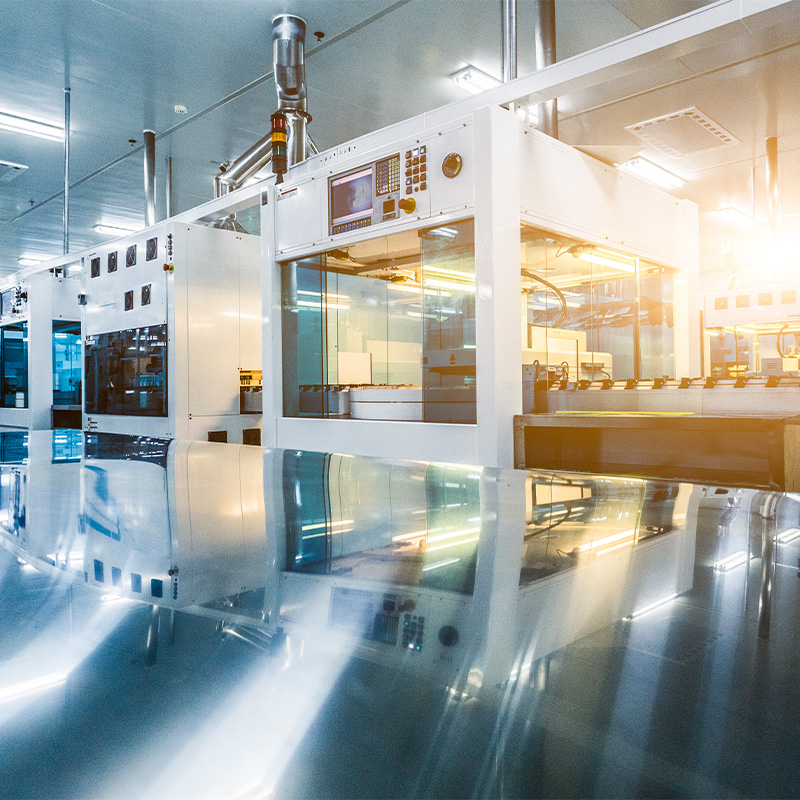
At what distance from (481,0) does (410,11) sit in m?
0.57

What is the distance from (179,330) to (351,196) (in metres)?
2.48

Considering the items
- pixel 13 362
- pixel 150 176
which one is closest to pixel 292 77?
pixel 150 176

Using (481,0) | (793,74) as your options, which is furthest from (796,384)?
(793,74)

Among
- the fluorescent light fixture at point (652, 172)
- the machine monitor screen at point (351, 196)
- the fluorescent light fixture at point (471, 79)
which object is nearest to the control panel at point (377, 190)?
the machine monitor screen at point (351, 196)

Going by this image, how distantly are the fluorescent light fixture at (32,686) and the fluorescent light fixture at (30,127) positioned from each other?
26.3ft

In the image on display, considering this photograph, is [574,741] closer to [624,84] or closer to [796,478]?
[796,478]

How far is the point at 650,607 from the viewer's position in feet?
3.29

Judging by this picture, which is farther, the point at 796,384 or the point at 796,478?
the point at 796,384

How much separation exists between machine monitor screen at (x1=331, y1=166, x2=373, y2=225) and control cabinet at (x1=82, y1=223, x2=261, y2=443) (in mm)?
2217

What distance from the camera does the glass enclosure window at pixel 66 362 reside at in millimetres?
8766

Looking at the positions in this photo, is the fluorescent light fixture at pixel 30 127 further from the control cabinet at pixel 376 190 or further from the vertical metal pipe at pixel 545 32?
the vertical metal pipe at pixel 545 32

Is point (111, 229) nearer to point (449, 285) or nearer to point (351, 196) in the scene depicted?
point (351, 196)

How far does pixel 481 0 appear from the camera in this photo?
4906mm

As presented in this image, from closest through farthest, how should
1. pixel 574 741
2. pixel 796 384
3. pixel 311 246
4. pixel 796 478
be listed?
pixel 574 741
pixel 796 478
pixel 796 384
pixel 311 246
